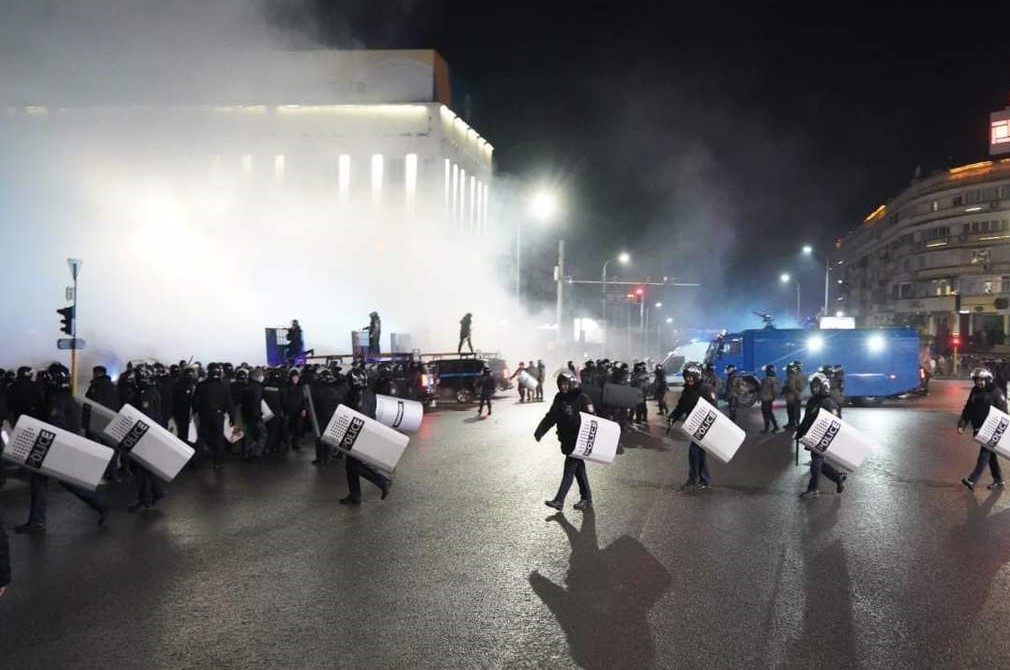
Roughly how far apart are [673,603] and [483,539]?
2.16 metres

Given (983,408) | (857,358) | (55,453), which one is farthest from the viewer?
(857,358)

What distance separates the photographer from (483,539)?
699 cm

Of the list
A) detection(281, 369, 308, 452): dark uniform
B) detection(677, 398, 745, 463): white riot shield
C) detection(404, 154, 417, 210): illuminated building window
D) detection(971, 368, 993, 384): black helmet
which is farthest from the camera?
detection(404, 154, 417, 210): illuminated building window

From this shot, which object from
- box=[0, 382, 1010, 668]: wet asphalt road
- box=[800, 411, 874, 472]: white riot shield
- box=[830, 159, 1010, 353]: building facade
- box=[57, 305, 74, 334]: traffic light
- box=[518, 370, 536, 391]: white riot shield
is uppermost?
box=[830, 159, 1010, 353]: building facade

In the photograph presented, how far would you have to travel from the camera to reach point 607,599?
5.34m

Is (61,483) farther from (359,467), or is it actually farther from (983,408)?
(983,408)

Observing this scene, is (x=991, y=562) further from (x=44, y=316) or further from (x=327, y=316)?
(x=327, y=316)

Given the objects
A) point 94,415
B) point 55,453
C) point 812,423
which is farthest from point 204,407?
point 812,423

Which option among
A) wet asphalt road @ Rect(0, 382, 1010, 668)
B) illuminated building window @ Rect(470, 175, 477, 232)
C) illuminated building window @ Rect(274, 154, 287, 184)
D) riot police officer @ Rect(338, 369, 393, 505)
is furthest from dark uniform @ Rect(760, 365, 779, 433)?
illuminated building window @ Rect(470, 175, 477, 232)

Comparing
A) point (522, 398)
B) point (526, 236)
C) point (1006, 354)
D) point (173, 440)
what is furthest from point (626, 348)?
point (173, 440)

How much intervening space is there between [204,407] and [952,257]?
54957 millimetres

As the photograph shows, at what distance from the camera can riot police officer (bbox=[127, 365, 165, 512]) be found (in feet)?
27.1

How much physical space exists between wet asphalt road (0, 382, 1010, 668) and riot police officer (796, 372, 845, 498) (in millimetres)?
268

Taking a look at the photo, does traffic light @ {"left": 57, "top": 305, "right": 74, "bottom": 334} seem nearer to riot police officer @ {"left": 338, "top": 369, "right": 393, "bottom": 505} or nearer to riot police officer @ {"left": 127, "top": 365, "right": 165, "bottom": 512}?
riot police officer @ {"left": 127, "top": 365, "right": 165, "bottom": 512}
